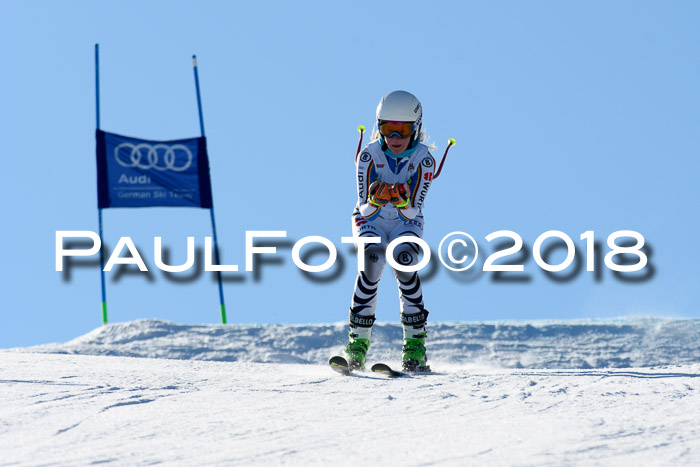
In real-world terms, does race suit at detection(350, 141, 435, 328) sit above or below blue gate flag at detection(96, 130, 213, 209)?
below

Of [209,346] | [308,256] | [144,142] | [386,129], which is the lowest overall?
[209,346]

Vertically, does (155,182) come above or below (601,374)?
above

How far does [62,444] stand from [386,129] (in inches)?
122

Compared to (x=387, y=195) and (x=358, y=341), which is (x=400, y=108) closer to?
(x=387, y=195)

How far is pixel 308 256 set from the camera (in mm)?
7137

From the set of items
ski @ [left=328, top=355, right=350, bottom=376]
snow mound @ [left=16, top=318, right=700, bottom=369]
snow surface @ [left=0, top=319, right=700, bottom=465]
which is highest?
ski @ [left=328, top=355, right=350, bottom=376]

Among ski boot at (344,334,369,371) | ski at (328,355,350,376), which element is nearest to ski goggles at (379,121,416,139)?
ski boot at (344,334,369,371)

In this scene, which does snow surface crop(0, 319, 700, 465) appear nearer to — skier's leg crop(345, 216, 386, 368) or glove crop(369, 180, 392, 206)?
skier's leg crop(345, 216, 386, 368)

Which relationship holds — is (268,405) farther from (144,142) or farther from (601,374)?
(144,142)

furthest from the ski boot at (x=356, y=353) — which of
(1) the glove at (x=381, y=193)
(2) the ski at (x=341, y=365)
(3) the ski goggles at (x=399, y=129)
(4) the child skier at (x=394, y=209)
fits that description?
(3) the ski goggles at (x=399, y=129)

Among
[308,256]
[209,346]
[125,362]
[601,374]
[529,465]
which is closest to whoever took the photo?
[529,465]

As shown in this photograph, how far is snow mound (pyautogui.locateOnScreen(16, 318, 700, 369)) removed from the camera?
934 centimetres

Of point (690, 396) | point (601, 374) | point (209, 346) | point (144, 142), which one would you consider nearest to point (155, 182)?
point (144, 142)

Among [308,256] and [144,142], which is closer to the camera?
[308,256]
